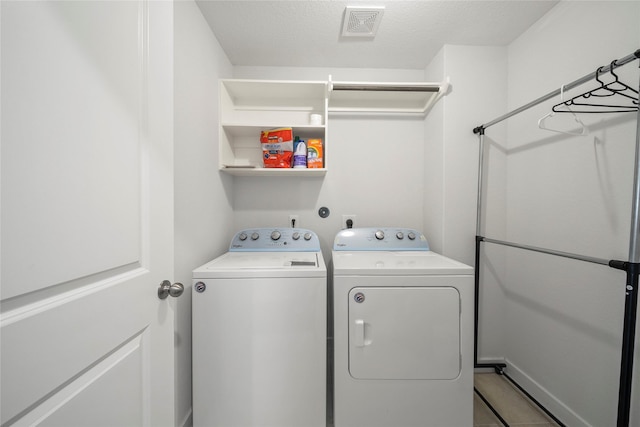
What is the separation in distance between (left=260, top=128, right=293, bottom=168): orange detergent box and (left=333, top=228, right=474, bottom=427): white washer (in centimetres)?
102

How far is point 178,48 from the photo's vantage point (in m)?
1.16

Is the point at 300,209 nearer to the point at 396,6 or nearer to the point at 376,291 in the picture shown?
the point at 376,291

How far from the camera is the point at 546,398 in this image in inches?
55.6

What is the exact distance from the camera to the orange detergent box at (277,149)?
1.68 m

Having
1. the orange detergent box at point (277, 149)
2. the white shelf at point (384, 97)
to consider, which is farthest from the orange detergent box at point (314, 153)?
the white shelf at point (384, 97)

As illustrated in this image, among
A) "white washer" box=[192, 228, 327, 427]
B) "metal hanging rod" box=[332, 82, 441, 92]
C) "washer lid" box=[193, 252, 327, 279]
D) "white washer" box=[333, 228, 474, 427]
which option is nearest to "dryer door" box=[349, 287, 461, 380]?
"white washer" box=[333, 228, 474, 427]

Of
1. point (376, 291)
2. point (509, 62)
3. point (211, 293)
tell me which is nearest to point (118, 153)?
point (211, 293)

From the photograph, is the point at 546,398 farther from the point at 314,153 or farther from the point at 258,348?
the point at 314,153

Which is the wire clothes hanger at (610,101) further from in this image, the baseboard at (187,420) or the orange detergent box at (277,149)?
the baseboard at (187,420)

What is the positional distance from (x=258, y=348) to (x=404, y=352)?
76 centimetres

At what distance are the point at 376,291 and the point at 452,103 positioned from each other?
151 centimetres

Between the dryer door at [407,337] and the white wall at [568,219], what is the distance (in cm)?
71

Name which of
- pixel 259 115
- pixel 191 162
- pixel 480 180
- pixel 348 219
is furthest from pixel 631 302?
pixel 259 115

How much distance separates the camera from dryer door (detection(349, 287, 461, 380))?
120cm
